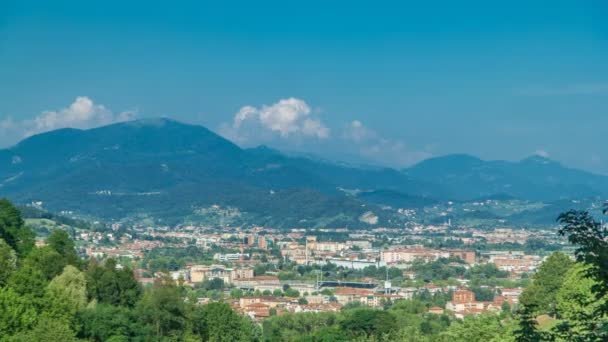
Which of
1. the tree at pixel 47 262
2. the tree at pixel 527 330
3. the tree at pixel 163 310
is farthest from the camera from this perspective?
the tree at pixel 47 262

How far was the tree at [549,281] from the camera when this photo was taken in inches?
1366

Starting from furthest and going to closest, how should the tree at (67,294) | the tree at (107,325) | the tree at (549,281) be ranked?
the tree at (549,281), the tree at (107,325), the tree at (67,294)

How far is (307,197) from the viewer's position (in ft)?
615

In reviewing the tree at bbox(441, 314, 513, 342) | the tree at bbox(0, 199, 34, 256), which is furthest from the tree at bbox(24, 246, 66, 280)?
the tree at bbox(441, 314, 513, 342)

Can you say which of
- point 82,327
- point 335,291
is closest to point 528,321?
point 82,327

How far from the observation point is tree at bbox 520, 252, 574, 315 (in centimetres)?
A: 3469

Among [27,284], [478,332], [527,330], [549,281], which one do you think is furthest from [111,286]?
[527,330]

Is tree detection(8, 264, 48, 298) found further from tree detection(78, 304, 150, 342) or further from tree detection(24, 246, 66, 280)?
tree detection(24, 246, 66, 280)

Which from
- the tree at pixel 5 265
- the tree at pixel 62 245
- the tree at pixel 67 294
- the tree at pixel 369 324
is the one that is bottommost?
the tree at pixel 369 324

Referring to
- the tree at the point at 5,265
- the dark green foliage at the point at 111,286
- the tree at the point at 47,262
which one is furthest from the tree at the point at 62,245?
the tree at the point at 5,265

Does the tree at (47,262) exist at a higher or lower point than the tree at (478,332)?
higher

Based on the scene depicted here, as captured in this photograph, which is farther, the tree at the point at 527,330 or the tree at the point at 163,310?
the tree at the point at 163,310

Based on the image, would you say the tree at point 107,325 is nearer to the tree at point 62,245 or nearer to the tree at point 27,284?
the tree at point 27,284

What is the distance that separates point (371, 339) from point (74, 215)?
147 meters
